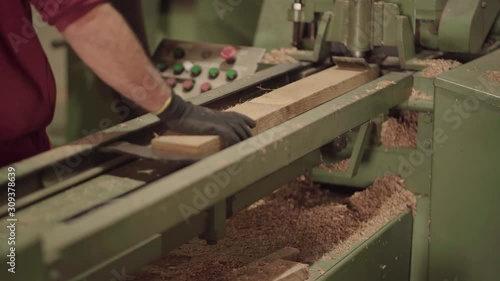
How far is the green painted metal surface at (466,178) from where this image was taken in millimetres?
1945

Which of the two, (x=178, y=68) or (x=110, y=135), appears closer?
(x=110, y=135)

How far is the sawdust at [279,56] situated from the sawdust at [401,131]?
333 millimetres

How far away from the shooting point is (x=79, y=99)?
Result: 2.67m

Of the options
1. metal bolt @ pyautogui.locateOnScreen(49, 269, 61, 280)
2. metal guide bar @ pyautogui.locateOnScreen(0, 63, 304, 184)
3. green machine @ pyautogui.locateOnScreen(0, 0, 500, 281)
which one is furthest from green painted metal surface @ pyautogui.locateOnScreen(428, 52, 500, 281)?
metal bolt @ pyautogui.locateOnScreen(49, 269, 61, 280)

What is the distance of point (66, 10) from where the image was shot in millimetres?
1422

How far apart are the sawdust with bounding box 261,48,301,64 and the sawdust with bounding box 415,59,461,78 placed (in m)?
0.37

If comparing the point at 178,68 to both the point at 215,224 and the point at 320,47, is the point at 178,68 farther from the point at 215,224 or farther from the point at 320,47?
the point at 215,224

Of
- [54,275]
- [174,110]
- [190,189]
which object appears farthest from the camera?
[174,110]

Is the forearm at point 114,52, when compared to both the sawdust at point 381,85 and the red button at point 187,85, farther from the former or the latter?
the red button at point 187,85

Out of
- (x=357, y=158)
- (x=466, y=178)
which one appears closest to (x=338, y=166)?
(x=357, y=158)

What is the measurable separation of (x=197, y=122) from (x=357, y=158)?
0.66 m

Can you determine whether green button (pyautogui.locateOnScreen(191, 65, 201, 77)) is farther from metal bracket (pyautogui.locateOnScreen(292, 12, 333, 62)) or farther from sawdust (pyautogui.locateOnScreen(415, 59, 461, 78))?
sawdust (pyautogui.locateOnScreen(415, 59, 461, 78))

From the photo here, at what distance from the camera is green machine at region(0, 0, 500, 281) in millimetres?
1349

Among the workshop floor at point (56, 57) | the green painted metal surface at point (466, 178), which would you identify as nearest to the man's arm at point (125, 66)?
the green painted metal surface at point (466, 178)
